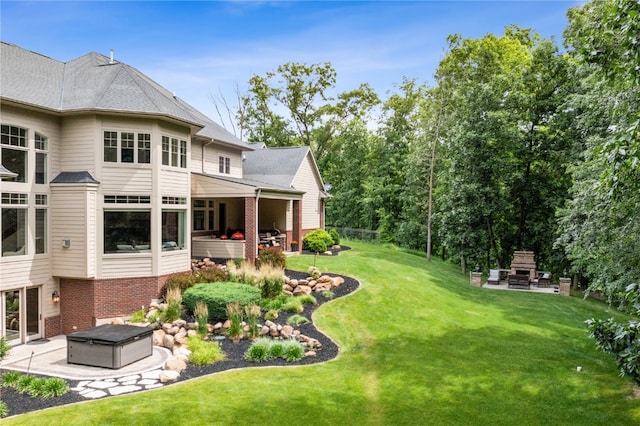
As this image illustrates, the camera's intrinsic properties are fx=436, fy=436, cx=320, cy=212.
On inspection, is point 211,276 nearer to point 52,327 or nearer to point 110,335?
point 110,335

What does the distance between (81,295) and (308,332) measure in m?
7.34

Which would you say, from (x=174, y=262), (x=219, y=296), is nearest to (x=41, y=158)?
(x=174, y=262)

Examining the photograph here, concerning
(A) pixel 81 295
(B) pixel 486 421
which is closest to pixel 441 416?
(B) pixel 486 421

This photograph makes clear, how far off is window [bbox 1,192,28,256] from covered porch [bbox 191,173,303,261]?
6.63 meters

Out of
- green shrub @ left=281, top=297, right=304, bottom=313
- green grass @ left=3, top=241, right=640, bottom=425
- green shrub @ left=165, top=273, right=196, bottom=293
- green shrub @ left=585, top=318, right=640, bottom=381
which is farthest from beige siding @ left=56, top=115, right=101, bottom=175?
green shrub @ left=585, top=318, right=640, bottom=381

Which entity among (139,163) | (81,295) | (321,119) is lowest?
(81,295)

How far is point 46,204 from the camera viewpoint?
13609 millimetres

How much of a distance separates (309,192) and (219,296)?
51.2 feet

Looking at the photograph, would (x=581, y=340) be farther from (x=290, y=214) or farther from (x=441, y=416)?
(x=290, y=214)


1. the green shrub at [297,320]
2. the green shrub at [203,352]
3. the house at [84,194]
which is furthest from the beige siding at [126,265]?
the green shrub at [297,320]

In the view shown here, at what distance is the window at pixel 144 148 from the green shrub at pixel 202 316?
5.17 meters

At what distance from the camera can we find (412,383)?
9.70m

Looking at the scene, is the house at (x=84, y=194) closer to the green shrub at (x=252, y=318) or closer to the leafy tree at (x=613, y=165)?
the green shrub at (x=252, y=318)

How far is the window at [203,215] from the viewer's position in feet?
68.7
